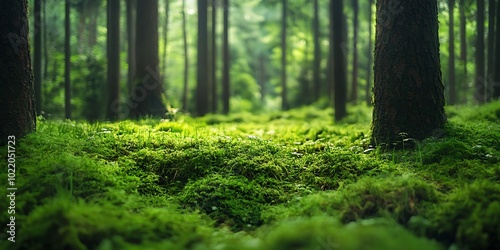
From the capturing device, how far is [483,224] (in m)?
3.32

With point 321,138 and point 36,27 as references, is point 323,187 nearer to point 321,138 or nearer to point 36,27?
point 321,138

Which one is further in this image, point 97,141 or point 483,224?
point 97,141

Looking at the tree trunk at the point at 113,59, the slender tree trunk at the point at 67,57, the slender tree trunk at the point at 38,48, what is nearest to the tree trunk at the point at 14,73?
the tree trunk at the point at 113,59

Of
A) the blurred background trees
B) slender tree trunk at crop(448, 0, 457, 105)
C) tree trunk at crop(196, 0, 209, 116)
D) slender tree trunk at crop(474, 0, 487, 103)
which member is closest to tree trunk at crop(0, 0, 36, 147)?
the blurred background trees

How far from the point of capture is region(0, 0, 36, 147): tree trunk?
537 cm

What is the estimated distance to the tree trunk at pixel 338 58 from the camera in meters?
13.1

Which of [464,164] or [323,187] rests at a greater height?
[464,164]

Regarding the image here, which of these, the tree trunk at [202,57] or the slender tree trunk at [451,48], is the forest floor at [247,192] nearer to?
the tree trunk at [202,57]

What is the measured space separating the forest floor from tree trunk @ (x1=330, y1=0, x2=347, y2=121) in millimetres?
6733

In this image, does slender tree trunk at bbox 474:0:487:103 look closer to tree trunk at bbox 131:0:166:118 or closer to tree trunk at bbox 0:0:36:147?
tree trunk at bbox 131:0:166:118

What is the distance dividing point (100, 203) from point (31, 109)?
2.81 m

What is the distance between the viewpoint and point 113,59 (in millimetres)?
12586

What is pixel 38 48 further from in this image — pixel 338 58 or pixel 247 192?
pixel 247 192

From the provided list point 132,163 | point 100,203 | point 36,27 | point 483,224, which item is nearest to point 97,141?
point 132,163
